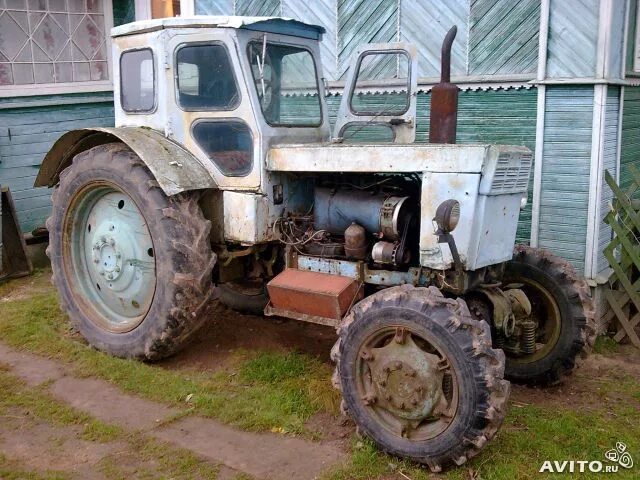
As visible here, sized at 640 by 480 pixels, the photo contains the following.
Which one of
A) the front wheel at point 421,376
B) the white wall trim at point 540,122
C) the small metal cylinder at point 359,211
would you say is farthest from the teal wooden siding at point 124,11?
the front wheel at point 421,376

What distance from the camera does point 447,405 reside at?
140 inches

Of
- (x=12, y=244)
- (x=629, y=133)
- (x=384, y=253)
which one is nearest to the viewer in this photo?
(x=384, y=253)

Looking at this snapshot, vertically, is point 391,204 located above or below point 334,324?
above

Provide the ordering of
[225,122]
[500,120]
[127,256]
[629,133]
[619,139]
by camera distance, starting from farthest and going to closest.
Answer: [629,133] → [500,120] → [619,139] → [127,256] → [225,122]

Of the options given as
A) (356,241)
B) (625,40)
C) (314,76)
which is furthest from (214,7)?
(356,241)

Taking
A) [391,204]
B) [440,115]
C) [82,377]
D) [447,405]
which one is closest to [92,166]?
[82,377]

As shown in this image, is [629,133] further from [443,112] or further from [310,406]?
[310,406]

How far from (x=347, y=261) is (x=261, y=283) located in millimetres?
1102

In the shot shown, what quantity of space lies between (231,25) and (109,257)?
1933 mm

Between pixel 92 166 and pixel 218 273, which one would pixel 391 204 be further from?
pixel 92 166

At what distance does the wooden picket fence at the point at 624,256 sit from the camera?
5703 mm

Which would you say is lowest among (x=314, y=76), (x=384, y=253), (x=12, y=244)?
(x=12, y=244)

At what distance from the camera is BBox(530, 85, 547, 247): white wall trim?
5777 mm

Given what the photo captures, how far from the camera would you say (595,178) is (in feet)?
18.4
